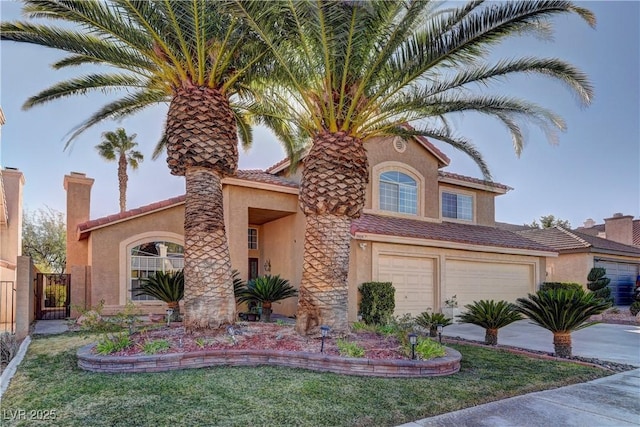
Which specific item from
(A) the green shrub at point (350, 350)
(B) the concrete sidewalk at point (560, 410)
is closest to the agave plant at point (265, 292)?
(A) the green shrub at point (350, 350)

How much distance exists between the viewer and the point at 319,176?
933 cm

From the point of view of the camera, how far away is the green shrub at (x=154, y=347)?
7.62 meters

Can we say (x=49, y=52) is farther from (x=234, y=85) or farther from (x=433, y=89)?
(x=433, y=89)

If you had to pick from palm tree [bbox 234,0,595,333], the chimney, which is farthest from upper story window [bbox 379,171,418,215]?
the chimney

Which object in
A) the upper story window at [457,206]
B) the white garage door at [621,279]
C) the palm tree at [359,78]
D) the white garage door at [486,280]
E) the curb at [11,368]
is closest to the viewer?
the curb at [11,368]

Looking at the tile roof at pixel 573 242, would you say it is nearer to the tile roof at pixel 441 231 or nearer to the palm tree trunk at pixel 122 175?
the tile roof at pixel 441 231

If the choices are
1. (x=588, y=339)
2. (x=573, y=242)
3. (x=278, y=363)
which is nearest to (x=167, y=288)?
(x=278, y=363)

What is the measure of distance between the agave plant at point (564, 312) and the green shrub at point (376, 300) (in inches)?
224

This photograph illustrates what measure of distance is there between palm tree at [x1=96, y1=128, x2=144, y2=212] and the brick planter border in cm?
2267

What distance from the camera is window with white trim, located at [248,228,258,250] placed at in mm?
19594

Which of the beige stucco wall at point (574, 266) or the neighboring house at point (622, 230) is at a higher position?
the neighboring house at point (622, 230)

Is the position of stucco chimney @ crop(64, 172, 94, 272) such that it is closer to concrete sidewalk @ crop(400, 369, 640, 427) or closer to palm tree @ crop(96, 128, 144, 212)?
palm tree @ crop(96, 128, 144, 212)

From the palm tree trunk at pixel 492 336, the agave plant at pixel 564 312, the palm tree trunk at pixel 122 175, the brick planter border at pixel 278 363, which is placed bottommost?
the palm tree trunk at pixel 492 336

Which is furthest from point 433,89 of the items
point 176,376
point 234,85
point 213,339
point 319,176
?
point 176,376
